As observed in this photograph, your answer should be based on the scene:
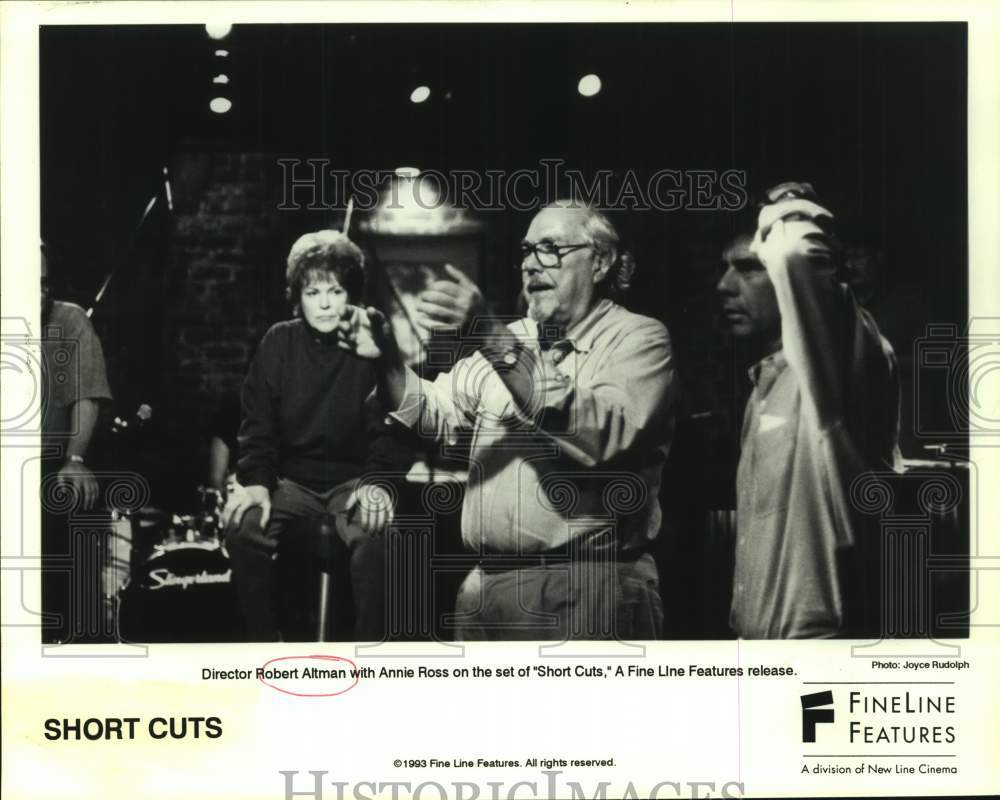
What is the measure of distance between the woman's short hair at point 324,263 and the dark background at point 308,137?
5 cm

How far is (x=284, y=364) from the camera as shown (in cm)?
591

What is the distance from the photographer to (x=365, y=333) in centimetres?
594

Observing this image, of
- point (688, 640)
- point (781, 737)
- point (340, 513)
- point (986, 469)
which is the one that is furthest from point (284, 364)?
point (986, 469)

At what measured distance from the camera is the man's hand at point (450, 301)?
5.90 meters

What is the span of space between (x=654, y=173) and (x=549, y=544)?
62.6 inches

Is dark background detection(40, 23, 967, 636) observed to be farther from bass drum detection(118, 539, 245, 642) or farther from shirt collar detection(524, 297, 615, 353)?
bass drum detection(118, 539, 245, 642)

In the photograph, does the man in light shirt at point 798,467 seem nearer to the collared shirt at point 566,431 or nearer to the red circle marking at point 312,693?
the collared shirt at point 566,431

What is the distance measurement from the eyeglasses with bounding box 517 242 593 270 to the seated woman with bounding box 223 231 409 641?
67cm

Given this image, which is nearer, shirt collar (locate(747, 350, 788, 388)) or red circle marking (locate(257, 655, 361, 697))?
red circle marking (locate(257, 655, 361, 697))

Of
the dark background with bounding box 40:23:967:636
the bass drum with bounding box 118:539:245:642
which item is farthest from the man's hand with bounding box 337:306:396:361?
the bass drum with bounding box 118:539:245:642

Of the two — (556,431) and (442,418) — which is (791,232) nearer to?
(556,431)

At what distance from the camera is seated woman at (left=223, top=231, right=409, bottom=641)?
589 centimetres

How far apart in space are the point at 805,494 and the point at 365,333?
195cm

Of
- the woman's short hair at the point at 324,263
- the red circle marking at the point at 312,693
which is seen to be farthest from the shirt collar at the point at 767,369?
the red circle marking at the point at 312,693
